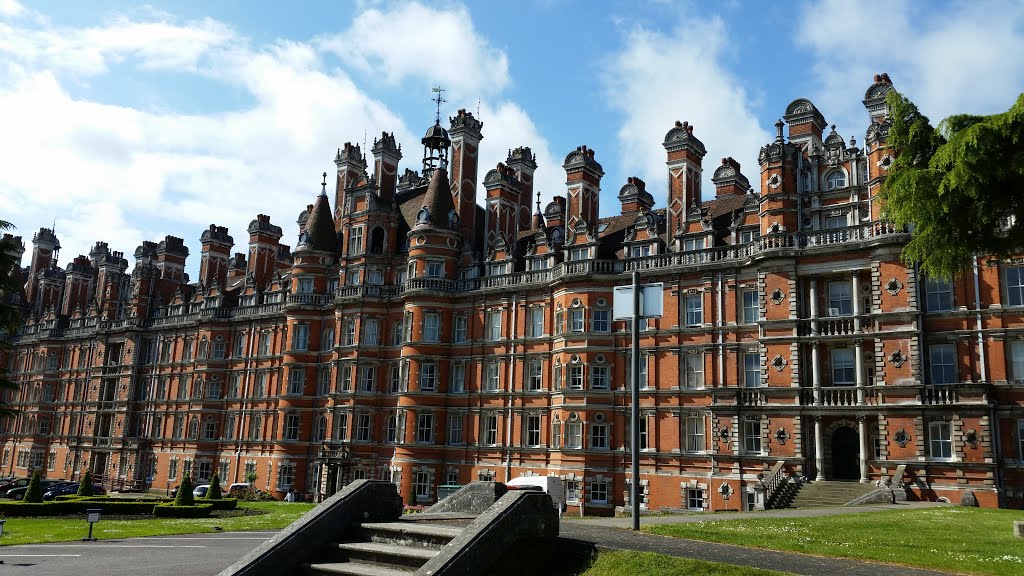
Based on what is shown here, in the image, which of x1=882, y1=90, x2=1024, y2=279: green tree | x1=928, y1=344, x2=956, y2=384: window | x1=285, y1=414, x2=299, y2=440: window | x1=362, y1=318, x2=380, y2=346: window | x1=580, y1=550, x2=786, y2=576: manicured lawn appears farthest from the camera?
x1=285, y1=414, x2=299, y2=440: window

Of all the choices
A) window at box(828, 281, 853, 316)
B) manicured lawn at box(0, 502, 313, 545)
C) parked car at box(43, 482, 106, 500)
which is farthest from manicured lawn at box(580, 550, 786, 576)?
parked car at box(43, 482, 106, 500)

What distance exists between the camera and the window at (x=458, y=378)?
56503 millimetres

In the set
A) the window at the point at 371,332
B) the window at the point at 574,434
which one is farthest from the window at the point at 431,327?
the window at the point at 574,434

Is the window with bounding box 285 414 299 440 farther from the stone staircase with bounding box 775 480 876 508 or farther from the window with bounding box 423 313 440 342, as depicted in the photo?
the stone staircase with bounding box 775 480 876 508

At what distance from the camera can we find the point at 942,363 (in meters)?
39.8

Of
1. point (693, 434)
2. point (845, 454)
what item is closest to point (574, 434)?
point (693, 434)

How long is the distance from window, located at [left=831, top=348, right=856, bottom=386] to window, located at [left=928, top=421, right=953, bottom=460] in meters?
4.26

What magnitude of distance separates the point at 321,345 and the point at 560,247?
21334 millimetres

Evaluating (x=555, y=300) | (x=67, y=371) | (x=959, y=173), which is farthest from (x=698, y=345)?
(x=67, y=371)

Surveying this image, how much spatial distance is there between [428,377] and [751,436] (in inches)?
883

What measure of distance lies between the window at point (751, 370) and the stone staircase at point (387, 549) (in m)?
32.8

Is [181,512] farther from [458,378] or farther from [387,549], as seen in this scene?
[387,549]

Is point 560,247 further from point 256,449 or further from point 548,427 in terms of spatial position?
point 256,449

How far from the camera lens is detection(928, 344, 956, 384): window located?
3956cm
